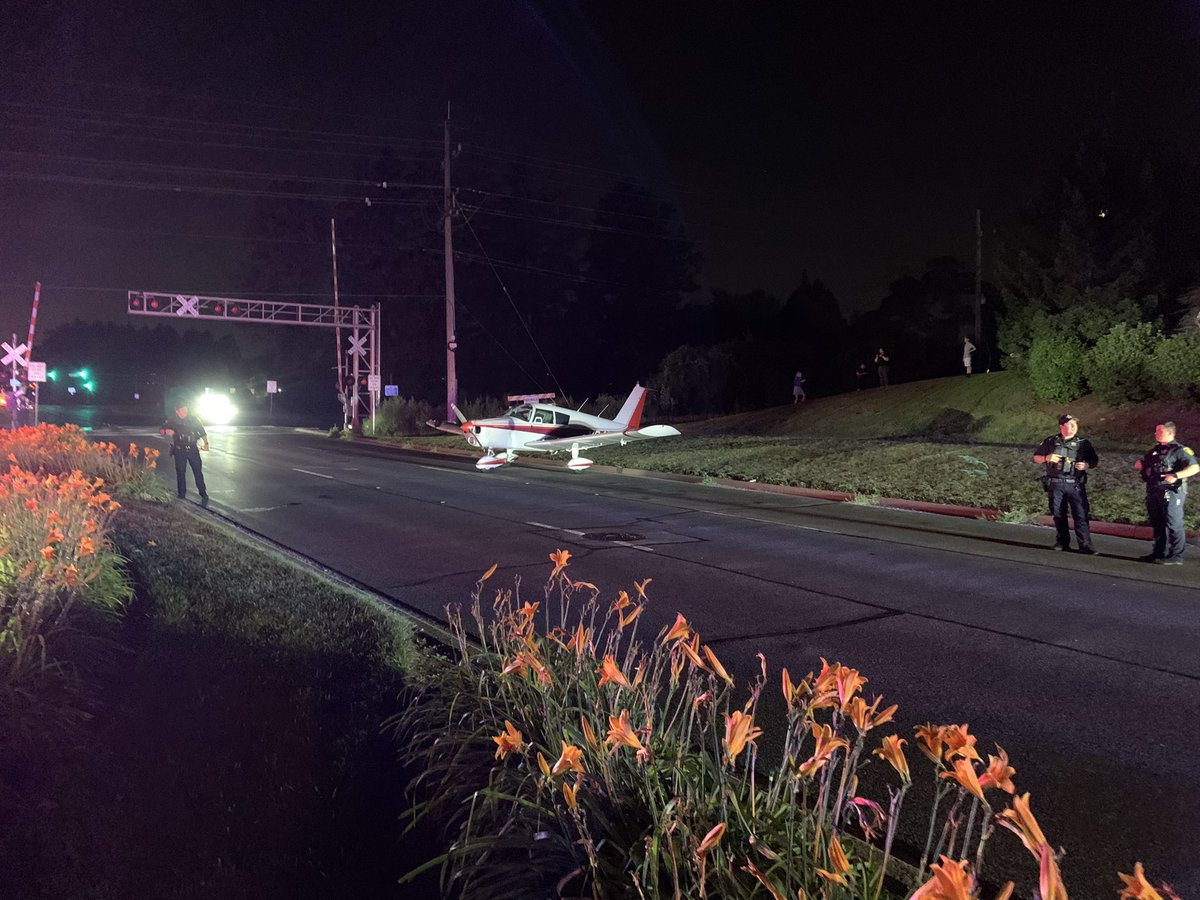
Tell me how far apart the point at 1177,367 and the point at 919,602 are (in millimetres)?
15034

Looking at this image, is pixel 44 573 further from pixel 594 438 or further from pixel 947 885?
pixel 594 438

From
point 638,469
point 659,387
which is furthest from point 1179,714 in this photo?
point 659,387

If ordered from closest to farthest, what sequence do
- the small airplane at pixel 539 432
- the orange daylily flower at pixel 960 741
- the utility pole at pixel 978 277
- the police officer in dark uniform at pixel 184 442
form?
1. the orange daylily flower at pixel 960 741
2. the police officer in dark uniform at pixel 184 442
3. the small airplane at pixel 539 432
4. the utility pole at pixel 978 277

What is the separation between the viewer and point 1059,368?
2172 cm

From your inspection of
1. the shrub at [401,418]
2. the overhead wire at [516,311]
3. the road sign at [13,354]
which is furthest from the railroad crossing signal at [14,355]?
the overhead wire at [516,311]

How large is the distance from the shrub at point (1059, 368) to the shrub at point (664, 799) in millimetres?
20781

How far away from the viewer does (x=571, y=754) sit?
2.36 meters

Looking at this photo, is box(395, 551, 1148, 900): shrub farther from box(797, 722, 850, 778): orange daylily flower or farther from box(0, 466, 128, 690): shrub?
box(0, 466, 128, 690): shrub

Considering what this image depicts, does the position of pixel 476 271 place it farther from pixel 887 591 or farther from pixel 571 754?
pixel 571 754

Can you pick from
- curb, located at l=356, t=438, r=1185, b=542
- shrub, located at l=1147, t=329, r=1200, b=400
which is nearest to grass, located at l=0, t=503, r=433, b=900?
curb, located at l=356, t=438, r=1185, b=542

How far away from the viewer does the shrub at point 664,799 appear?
87.7 inches

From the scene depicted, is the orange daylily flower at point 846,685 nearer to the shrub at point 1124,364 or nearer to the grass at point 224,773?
the grass at point 224,773

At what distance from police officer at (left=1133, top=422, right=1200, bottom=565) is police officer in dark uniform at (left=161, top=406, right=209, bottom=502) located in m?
14.3

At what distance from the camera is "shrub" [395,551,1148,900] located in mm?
2227
